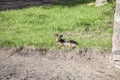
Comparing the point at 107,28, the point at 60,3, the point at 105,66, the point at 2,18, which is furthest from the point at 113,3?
the point at 105,66

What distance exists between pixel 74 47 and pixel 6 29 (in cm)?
268

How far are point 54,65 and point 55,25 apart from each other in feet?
10.0

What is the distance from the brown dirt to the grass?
17.6 inches

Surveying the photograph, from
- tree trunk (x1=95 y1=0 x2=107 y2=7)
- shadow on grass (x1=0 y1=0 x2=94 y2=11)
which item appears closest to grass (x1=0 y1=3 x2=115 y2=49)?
tree trunk (x1=95 y1=0 x2=107 y2=7)

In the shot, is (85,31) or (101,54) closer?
(101,54)

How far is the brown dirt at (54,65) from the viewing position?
7871 mm

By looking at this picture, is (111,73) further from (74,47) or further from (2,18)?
(2,18)

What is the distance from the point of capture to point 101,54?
9.20 meters

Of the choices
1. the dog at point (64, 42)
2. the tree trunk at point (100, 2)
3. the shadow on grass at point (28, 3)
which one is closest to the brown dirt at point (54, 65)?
the dog at point (64, 42)

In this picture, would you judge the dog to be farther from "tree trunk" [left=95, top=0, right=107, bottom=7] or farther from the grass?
"tree trunk" [left=95, top=0, right=107, bottom=7]

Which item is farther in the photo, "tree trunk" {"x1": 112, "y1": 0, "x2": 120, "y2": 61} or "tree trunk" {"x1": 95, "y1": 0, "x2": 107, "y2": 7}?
"tree trunk" {"x1": 95, "y1": 0, "x2": 107, "y2": 7}

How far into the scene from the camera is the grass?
9.91 meters

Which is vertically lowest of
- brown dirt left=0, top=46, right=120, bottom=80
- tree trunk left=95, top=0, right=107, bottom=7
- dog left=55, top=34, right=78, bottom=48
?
brown dirt left=0, top=46, right=120, bottom=80

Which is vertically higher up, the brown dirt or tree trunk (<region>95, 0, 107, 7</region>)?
tree trunk (<region>95, 0, 107, 7</region>)
